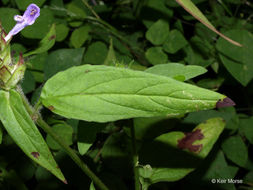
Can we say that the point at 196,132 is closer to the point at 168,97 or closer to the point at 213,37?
the point at 168,97

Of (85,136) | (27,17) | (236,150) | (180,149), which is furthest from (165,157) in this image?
(27,17)

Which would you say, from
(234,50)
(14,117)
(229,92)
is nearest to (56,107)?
(14,117)

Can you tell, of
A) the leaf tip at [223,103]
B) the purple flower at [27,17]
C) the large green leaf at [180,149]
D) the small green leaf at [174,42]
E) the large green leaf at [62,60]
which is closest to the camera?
the leaf tip at [223,103]

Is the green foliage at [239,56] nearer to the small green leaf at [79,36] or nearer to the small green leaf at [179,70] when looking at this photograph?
the small green leaf at [179,70]

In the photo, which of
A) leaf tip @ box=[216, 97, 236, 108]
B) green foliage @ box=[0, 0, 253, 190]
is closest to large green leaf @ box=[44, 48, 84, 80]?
green foliage @ box=[0, 0, 253, 190]

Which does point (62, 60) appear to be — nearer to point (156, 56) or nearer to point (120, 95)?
point (156, 56)

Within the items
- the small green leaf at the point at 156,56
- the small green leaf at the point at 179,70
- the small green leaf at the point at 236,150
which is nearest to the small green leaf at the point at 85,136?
the small green leaf at the point at 179,70
